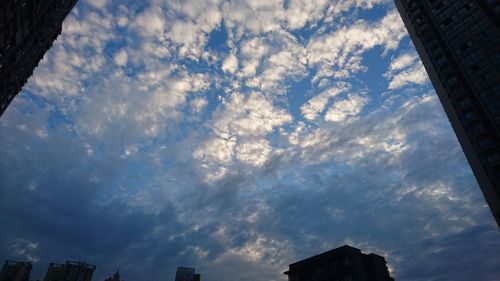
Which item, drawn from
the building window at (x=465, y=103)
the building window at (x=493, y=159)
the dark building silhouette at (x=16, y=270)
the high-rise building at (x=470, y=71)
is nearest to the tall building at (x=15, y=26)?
the building window at (x=493, y=159)

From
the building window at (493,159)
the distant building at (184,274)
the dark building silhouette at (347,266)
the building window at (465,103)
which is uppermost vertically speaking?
the building window at (465,103)

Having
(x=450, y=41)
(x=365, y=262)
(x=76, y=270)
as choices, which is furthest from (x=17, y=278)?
(x=450, y=41)

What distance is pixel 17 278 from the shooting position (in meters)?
114

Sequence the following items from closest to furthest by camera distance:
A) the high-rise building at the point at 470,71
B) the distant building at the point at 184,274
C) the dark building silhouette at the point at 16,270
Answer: the high-rise building at the point at 470,71
the dark building silhouette at the point at 16,270
the distant building at the point at 184,274

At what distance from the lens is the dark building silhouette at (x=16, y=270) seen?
11520 centimetres

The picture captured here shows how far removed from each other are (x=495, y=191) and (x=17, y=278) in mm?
148564

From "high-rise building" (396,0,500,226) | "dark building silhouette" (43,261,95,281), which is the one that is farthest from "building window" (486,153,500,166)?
"dark building silhouette" (43,261,95,281)

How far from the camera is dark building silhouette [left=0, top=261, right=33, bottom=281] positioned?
378ft

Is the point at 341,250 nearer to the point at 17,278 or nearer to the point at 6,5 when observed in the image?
the point at 6,5

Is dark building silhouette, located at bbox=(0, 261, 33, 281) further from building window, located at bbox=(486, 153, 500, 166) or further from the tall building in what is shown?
building window, located at bbox=(486, 153, 500, 166)

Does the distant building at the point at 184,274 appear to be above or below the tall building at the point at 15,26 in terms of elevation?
above

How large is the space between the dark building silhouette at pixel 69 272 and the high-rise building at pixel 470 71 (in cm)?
14029

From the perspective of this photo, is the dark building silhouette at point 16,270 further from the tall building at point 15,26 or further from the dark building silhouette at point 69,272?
the tall building at point 15,26

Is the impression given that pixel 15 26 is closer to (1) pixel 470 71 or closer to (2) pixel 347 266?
(2) pixel 347 266
